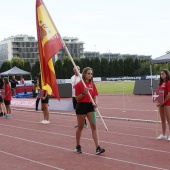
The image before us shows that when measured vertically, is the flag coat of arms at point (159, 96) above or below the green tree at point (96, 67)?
below

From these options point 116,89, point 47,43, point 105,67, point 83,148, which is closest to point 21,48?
point 105,67

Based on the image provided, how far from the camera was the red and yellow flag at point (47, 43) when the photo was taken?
33.5 feet

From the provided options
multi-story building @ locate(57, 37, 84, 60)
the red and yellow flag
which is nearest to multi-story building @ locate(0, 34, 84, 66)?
multi-story building @ locate(57, 37, 84, 60)

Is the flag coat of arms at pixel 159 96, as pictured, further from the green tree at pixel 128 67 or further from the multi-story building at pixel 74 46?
the multi-story building at pixel 74 46

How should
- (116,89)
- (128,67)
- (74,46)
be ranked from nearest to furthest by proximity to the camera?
(116,89)
(128,67)
(74,46)

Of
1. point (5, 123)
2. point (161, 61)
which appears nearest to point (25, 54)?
point (161, 61)

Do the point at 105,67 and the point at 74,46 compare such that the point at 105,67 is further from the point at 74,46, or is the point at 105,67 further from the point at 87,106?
the point at 87,106

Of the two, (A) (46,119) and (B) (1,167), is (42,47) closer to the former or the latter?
(B) (1,167)

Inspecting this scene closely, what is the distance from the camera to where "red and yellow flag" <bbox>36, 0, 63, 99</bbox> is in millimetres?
10211

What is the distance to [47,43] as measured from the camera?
10305 millimetres

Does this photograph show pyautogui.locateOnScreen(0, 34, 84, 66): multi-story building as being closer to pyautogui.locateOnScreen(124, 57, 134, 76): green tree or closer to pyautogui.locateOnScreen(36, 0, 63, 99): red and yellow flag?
pyautogui.locateOnScreen(124, 57, 134, 76): green tree

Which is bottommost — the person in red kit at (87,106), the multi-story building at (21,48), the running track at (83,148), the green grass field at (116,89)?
the green grass field at (116,89)

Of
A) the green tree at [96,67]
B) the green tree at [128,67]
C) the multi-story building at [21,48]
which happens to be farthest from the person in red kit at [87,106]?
the multi-story building at [21,48]

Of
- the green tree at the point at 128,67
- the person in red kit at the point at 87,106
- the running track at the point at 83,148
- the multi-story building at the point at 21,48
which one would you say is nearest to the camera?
the running track at the point at 83,148
